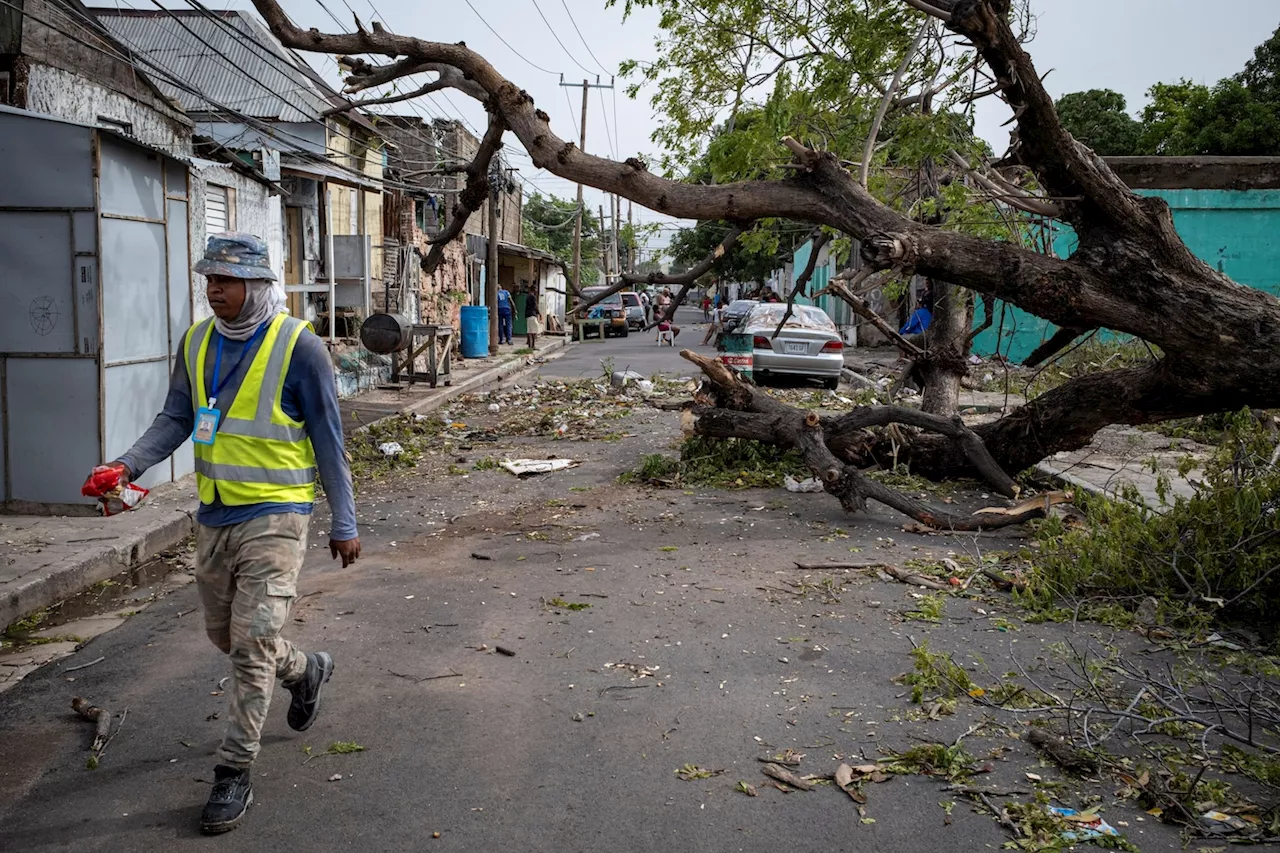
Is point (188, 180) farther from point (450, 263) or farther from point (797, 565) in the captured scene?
point (450, 263)

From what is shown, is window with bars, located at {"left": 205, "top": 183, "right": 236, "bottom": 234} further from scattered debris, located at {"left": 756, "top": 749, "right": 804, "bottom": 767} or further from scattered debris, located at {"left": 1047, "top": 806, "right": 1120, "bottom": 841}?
scattered debris, located at {"left": 1047, "top": 806, "right": 1120, "bottom": 841}

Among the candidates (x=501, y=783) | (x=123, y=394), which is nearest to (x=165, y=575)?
(x=123, y=394)

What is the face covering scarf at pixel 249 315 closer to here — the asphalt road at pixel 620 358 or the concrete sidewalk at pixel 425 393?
the concrete sidewalk at pixel 425 393

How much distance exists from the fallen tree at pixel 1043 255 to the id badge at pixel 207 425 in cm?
467

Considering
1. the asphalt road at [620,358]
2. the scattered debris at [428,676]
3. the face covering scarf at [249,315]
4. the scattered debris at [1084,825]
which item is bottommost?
the scattered debris at [428,676]

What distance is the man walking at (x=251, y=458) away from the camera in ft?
12.5

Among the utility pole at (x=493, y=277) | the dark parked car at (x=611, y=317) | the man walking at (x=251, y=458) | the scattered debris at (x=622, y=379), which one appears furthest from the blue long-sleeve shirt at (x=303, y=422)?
the dark parked car at (x=611, y=317)

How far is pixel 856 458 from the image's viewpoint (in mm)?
9961

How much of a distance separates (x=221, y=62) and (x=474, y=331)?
832 cm

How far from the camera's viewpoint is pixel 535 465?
439 inches

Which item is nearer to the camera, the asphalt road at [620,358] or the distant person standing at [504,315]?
the asphalt road at [620,358]

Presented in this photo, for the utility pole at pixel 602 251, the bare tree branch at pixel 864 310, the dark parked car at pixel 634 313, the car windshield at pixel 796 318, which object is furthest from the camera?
the utility pole at pixel 602 251

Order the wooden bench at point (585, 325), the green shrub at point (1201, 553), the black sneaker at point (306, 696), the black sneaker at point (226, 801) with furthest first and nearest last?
the wooden bench at point (585, 325) → the green shrub at point (1201, 553) → the black sneaker at point (306, 696) → the black sneaker at point (226, 801)

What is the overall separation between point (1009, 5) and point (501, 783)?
6.38m
